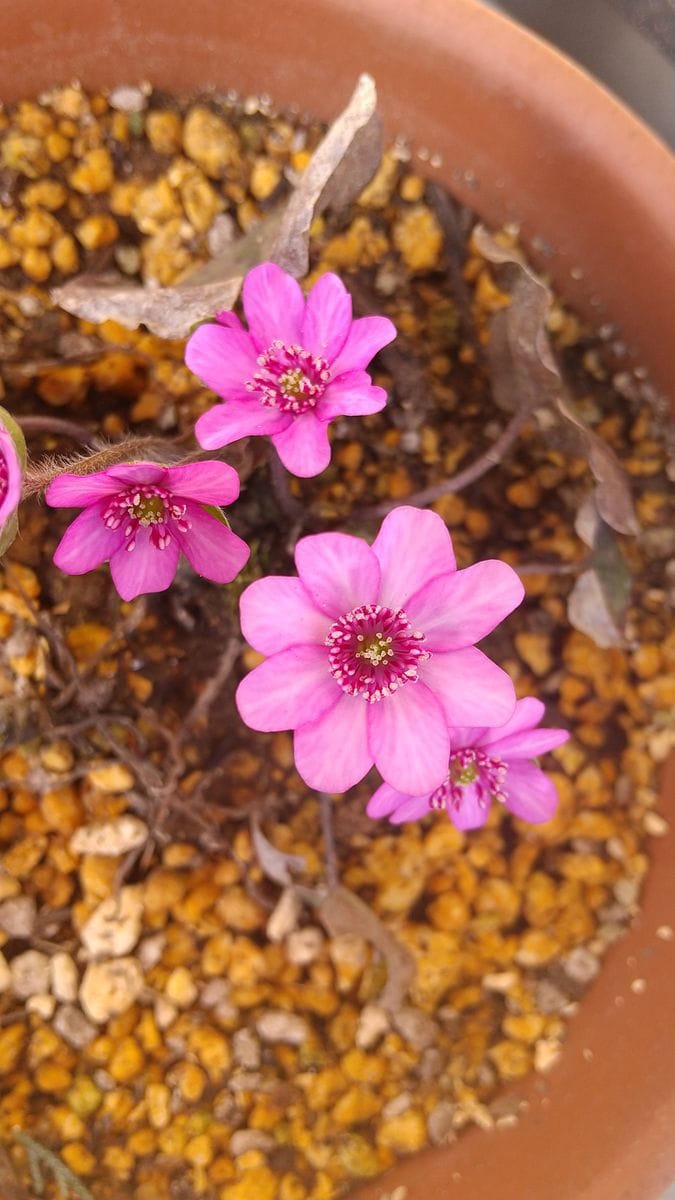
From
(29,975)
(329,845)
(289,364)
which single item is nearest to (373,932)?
(329,845)

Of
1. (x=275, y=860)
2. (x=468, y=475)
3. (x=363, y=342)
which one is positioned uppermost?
(x=363, y=342)

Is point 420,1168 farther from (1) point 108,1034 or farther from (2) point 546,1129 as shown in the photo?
(1) point 108,1034

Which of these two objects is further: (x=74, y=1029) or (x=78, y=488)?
(x=74, y=1029)

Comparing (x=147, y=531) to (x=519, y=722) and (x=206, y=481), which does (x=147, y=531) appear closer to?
(x=206, y=481)

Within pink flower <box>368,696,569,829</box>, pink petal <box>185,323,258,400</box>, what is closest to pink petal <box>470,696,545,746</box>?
pink flower <box>368,696,569,829</box>

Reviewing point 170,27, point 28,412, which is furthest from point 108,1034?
point 170,27

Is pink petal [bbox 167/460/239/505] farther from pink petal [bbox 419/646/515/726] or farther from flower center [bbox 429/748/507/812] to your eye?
flower center [bbox 429/748/507/812]

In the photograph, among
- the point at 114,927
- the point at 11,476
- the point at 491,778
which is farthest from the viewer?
the point at 114,927
